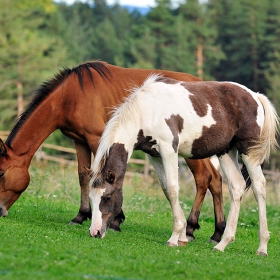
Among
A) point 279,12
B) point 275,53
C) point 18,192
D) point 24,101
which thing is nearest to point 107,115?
point 18,192

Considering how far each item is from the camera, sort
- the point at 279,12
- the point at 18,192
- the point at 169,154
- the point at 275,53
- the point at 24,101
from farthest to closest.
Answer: the point at 279,12, the point at 275,53, the point at 24,101, the point at 18,192, the point at 169,154

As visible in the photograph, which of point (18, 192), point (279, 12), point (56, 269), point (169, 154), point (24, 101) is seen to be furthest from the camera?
point (279, 12)

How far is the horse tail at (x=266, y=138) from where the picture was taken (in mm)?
8898

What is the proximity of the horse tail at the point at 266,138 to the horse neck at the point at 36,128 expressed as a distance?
2.99 meters

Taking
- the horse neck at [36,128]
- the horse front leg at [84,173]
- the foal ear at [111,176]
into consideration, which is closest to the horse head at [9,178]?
the horse neck at [36,128]

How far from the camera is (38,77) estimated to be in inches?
1810

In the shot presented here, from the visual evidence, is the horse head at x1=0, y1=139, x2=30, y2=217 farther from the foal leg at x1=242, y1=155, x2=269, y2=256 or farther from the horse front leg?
the foal leg at x1=242, y1=155, x2=269, y2=256

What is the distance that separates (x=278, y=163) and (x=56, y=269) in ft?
154

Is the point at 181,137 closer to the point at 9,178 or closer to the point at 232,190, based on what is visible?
the point at 232,190

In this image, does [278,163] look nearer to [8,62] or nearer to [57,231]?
[8,62]

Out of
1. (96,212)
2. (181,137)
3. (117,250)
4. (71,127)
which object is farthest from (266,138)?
(71,127)

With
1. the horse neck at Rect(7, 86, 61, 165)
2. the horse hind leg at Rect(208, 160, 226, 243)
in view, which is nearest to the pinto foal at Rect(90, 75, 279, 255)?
the horse hind leg at Rect(208, 160, 226, 243)

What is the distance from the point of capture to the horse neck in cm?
986

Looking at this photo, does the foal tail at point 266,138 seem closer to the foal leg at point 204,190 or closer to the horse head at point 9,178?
the foal leg at point 204,190
